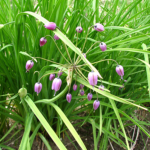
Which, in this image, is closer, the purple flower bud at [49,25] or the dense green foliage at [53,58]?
the purple flower bud at [49,25]

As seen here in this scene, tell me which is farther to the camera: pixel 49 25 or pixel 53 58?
pixel 53 58

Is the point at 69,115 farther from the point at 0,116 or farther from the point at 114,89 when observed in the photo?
the point at 0,116

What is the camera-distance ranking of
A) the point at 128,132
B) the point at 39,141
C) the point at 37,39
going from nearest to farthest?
the point at 37,39, the point at 39,141, the point at 128,132

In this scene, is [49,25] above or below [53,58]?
above

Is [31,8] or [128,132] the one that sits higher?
[31,8]

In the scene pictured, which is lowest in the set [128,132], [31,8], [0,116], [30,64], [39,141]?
[128,132]

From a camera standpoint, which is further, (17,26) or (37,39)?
(37,39)

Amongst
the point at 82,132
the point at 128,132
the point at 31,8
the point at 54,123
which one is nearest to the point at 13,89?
the point at 54,123

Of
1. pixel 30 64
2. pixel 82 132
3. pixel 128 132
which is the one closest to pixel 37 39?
pixel 30 64

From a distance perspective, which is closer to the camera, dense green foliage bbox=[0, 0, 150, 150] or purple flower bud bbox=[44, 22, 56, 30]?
purple flower bud bbox=[44, 22, 56, 30]

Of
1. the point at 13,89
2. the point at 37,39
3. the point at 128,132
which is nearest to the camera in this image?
the point at 37,39
